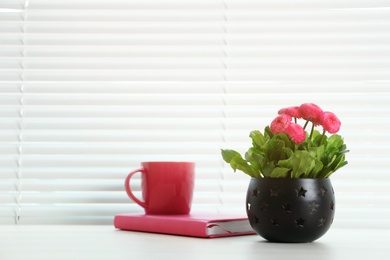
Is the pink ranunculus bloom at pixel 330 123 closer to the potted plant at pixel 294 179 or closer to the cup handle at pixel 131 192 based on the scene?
the potted plant at pixel 294 179

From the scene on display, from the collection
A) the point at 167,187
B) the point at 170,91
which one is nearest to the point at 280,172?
the point at 167,187

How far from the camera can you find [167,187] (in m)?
1.36

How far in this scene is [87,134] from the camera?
1.55 metres

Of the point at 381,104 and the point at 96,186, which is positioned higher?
the point at 381,104

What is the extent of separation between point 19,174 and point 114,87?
0.32 meters

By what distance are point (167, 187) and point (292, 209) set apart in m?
0.35

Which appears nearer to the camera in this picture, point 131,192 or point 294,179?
point 294,179

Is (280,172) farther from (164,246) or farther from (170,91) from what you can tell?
(170,91)

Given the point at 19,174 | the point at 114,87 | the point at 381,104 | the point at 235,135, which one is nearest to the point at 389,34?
the point at 381,104

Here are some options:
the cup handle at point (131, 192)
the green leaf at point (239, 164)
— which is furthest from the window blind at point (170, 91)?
the green leaf at point (239, 164)

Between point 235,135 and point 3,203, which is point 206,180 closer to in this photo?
point 235,135

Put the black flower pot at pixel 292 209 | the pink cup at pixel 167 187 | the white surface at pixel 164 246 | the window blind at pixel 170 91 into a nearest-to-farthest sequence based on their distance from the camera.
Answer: the white surface at pixel 164 246 → the black flower pot at pixel 292 209 → the pink cup at pixel 167 187 → the window blind at pixel 170 91

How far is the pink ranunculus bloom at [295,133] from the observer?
111 cm

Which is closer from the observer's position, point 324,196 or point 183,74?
point 324,196
